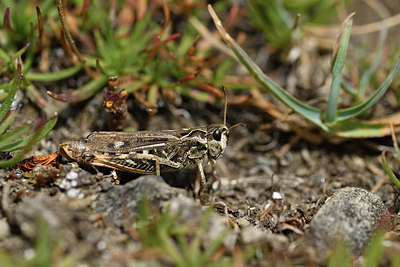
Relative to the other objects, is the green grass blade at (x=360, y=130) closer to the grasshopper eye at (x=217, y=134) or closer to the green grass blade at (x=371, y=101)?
the green grass blade at (x=371, y=101)

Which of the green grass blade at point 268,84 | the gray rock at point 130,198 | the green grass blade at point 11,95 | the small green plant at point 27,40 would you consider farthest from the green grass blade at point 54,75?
the gray rock at point 130,198

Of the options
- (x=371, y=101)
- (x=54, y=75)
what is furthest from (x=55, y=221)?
(x=371, y=101)

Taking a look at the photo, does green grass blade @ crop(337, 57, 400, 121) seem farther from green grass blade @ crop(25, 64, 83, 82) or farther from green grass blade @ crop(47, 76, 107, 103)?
green grass blade @ crop(25, 64, 83, 82)

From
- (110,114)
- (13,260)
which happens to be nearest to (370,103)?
(110,114)

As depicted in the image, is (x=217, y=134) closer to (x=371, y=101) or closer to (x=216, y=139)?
(x=216, y=139)

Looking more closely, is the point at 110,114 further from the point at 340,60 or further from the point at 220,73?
the point at 340,60

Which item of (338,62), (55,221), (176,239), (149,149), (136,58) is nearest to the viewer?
(55,221)

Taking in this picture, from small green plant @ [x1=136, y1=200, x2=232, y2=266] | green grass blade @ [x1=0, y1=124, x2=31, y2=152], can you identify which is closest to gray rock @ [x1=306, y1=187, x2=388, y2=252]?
small green plant @ [x1=136, y1=200, x2=232, y2=266]
